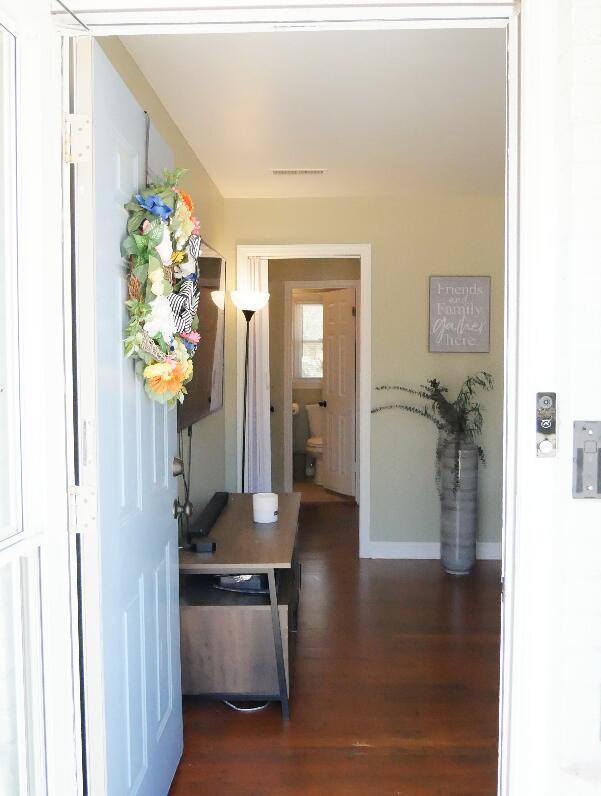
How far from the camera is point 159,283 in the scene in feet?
5.95

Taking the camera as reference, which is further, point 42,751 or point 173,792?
point 173,792

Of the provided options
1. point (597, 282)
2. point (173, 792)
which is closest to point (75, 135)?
point (597, 282)

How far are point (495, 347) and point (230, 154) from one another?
230 centimetres

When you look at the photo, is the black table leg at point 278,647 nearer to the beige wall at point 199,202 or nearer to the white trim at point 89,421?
the beige wall at point 199,202

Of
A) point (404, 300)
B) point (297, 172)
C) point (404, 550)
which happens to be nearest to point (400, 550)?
point (404, 550)

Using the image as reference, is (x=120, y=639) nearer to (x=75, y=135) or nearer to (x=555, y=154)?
(x=75, y=135)

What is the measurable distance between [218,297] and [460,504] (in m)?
2.10

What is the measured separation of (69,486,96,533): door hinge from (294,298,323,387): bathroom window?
628cm

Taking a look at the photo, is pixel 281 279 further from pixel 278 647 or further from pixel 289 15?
pixel 289 15

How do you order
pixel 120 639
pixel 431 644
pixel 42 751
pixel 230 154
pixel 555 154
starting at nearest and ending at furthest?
pixel 555 154
pixel 42 751
pixel 120 639
pixel 431 644
pixel 230 154

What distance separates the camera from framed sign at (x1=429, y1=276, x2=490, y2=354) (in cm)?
486

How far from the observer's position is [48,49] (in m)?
1.45

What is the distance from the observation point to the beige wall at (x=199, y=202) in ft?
8.33

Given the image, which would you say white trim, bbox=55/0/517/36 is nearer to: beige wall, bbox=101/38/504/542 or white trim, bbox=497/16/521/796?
white trim, bbox=497/16/521/796
